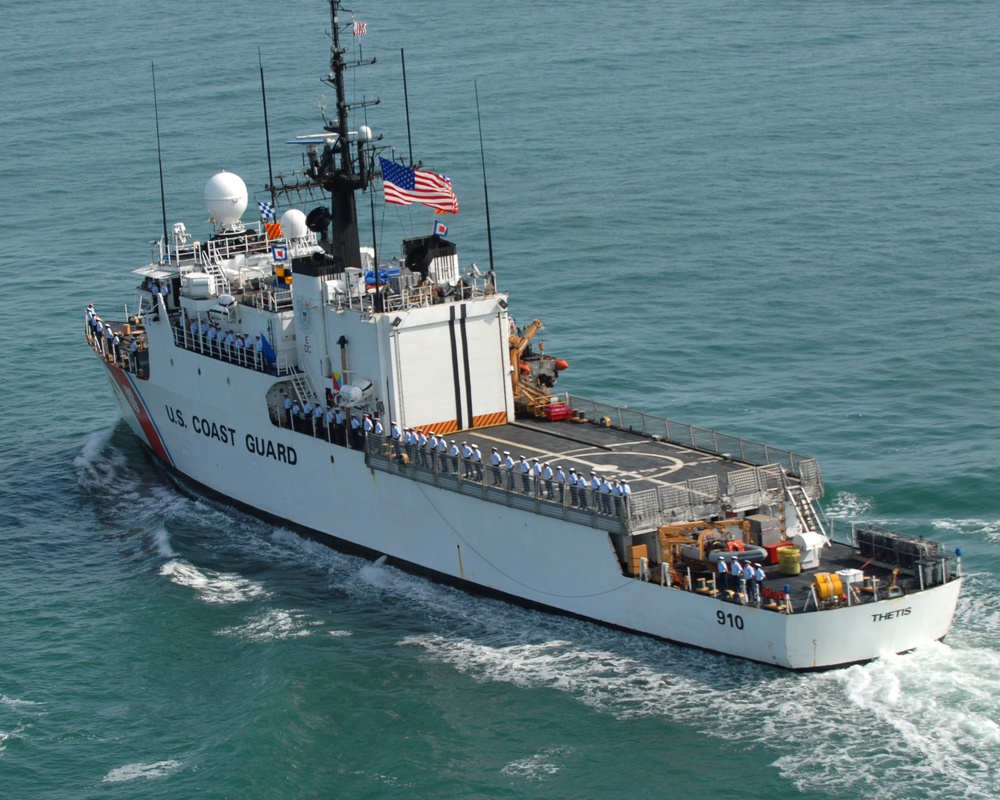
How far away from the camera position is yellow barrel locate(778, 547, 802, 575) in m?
40.8

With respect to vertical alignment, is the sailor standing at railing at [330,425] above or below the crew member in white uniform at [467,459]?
above

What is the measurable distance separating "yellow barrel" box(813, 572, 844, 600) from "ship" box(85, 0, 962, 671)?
7 cm

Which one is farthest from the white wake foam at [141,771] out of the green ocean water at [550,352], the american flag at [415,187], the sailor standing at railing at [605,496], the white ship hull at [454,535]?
the american flag at [415,187]

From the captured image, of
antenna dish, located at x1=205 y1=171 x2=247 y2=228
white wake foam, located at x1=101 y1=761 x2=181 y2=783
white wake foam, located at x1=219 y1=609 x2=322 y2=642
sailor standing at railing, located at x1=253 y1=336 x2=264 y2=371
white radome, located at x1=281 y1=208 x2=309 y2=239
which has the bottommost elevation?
white wake foam, located at x1=101 y1=761 x2=181 y2=783

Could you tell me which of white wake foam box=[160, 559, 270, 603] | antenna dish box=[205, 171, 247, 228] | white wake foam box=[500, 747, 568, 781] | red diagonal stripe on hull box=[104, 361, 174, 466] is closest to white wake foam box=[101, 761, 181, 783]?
white wake foam box=[500, 747, 568, 781]

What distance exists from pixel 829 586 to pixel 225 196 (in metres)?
28.6

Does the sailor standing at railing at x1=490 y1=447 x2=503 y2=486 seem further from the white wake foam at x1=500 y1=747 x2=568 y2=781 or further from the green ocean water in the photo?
the white wake foam at x1=500 y1=747 x2=568 y2=781

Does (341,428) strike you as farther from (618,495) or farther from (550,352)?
(550,352)

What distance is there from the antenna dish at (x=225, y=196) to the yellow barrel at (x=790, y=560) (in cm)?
2619

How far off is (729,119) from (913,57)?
55.8ft

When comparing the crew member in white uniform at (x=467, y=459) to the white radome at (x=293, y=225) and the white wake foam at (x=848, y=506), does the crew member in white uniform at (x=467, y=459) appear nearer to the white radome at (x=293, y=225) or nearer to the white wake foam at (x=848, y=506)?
the white wake foam at (x=848, y=506)

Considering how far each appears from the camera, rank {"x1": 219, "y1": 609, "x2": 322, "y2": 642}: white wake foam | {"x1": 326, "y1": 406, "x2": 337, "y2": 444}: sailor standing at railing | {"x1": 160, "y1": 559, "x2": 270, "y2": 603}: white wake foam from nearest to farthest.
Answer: {"x1": 219, "y1": 609, "x2": 322, "y2": 642}: white wake foam → {"x1": 160, "y1": 559, "x2": 270, "y2": 603}: white wake foam → {"x1": 326, "y1": 406, "x2": 337, "y2": 444}: sailor standing at railing

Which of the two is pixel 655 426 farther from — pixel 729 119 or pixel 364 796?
pixel 729 119

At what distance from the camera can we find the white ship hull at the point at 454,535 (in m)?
38.9
